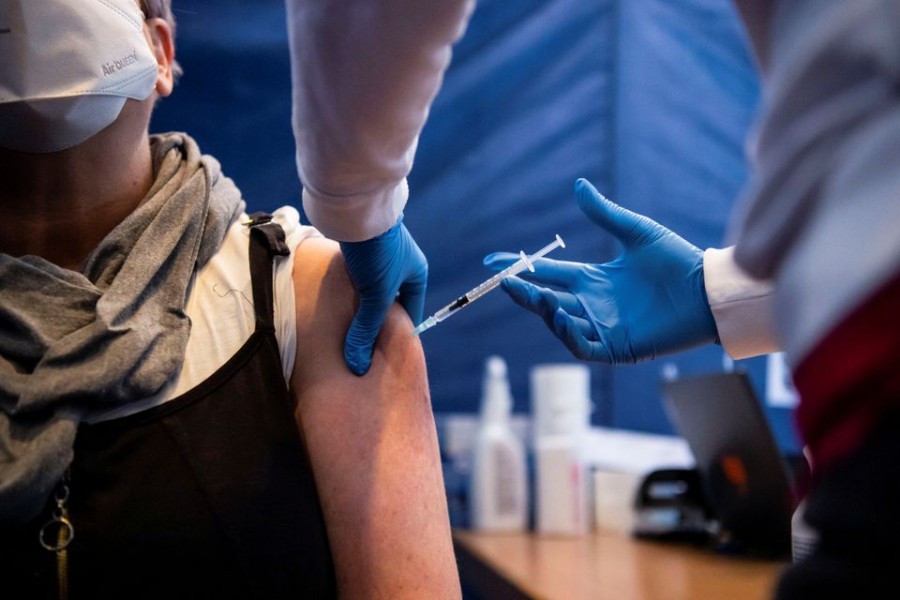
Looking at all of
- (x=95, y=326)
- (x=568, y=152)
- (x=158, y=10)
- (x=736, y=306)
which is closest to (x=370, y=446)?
(x=95, y=326)

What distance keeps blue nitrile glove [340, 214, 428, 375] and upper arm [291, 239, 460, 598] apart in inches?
0.9

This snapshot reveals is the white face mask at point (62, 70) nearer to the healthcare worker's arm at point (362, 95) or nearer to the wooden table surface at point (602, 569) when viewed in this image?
the healthcare worker's arm at point (362, 95)

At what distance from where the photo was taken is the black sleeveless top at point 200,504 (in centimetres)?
102

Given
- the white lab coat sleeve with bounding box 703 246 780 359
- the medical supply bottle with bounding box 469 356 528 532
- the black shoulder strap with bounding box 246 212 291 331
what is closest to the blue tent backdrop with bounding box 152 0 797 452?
the medical supply bottle with bounding box 469 356 528 532

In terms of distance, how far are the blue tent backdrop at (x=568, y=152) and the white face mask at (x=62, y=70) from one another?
5.23ft

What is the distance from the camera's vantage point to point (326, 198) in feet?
3.24

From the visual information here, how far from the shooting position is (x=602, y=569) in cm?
194

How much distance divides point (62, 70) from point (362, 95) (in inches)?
17.2

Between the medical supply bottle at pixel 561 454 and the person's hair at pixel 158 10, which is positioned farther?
the medical supply bottle at pixel 561 454

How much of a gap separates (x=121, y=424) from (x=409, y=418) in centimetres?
34

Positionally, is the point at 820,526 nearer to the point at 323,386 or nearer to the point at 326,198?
the point at 326,198

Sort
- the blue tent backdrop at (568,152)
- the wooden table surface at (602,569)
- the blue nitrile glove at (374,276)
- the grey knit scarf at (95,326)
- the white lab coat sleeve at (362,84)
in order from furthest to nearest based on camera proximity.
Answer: the blue tent backdrop at (568,152)
the wooden table surface at (602,569)
the blue nitrile glove at (374,276)
the grey knit scarf at (95,326)
the white lab coat sleeve at (362,84)

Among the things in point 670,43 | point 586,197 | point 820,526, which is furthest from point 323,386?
point 670,43

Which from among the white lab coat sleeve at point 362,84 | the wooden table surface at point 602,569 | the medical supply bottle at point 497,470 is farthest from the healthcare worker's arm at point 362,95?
the medical supply bottle at point 497,470
